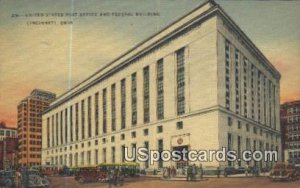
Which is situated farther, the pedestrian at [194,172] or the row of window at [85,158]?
the row of window at [85,158]

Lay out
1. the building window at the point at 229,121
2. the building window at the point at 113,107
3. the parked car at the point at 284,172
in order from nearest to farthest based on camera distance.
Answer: the parked car at the point at 284,172
the building window at the point at 229,121
the building window at the point at 113,107

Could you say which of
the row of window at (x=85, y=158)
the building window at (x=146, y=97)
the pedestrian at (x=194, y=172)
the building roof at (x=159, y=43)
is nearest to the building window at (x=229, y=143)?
the pedestrian at (x=194, y=172)

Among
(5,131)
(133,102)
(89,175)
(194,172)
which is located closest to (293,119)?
(194,172)

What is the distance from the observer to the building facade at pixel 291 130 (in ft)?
21.7

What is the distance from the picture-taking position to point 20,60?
22.5ft

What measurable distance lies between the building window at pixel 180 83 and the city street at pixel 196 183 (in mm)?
873

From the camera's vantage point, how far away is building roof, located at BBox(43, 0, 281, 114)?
649 cm

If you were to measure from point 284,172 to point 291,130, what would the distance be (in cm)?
67

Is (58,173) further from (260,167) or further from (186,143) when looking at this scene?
(260,167)

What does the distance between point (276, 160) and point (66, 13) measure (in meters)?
3.16

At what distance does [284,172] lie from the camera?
249 inches

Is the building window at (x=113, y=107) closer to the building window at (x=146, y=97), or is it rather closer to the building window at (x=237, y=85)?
the building window at (x=146, y=97)

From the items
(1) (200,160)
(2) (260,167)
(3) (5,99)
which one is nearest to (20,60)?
(3) (5,99)

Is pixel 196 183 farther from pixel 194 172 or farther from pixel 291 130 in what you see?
pixel 291 130
